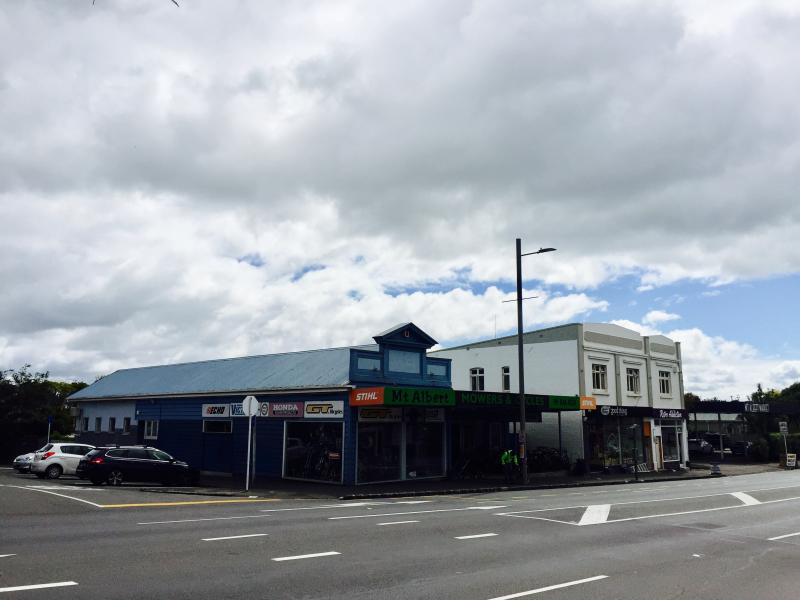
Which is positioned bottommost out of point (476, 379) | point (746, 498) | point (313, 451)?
point (746, 498)

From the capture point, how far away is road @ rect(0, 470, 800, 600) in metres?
8.82

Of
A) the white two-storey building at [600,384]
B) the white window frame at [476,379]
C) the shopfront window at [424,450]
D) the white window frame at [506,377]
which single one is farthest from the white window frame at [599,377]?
the shopfront window at [424,450]

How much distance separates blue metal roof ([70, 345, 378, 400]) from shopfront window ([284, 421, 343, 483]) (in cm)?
173

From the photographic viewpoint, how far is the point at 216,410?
32812mm

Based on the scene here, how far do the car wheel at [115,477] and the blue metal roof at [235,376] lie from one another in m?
7.10

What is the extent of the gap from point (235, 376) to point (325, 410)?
8932 mm

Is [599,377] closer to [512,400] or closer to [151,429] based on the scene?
[512,400]

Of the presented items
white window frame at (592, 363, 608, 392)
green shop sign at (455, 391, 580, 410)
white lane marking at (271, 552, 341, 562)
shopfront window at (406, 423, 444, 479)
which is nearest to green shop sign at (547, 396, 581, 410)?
green shop sign at (455, 391, 580, 410)

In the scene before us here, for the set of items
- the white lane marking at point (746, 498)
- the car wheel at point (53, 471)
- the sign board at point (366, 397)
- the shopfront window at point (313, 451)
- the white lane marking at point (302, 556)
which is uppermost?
the sign board at point (366, 397)

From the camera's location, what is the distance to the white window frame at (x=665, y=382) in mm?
45625

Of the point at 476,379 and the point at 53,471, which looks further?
the point at 476,379

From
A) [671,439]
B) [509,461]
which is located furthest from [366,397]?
[671,439]

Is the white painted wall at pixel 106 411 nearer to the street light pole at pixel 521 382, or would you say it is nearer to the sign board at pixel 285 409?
the sign board at pixel 285 409

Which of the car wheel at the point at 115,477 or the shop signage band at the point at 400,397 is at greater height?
the shop signage band at the point at 400,397
